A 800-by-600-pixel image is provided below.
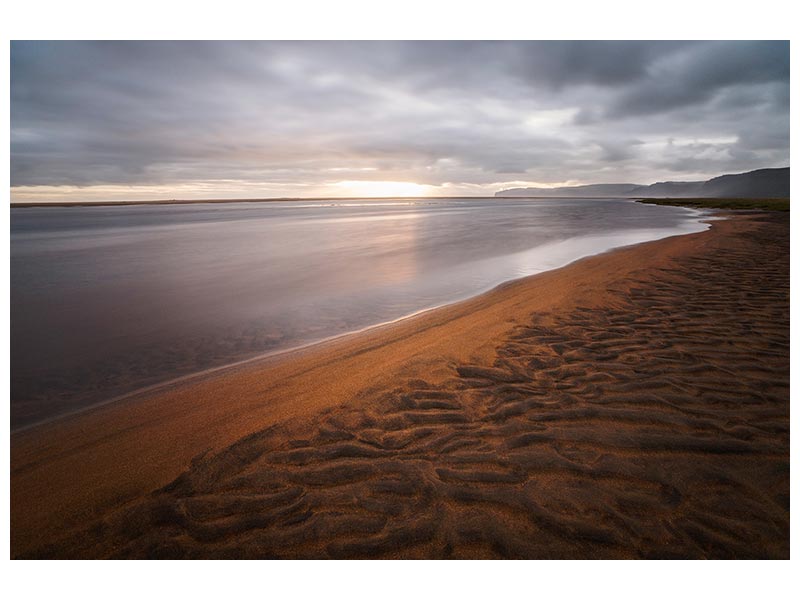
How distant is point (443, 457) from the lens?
3.12 meters

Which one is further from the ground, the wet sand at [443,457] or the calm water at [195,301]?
the calm water at [195,301]

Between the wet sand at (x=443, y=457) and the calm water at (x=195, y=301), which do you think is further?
the calm water at (x=195, y=301)

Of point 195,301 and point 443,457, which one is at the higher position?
point 195,301

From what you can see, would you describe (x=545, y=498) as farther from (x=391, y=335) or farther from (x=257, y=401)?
(x=391, y=335)

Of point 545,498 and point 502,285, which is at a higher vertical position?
point 502,285

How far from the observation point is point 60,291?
10148 millimetres

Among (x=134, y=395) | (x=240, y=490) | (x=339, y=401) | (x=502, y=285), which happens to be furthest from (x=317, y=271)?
(x=240, y=490)

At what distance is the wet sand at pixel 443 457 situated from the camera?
8.26 feet

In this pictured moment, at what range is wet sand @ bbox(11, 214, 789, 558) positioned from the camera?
2.52 m

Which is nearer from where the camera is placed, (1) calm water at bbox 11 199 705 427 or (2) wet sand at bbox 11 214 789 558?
(2) wet sand at bbox 11 214 789 558

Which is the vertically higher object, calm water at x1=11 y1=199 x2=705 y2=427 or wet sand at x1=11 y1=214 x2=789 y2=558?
calm water at x1=11 y1=199 x2=705 y2=427

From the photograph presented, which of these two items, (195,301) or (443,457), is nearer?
(443,457)
